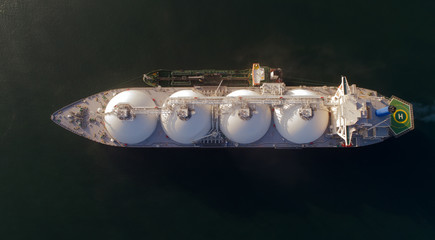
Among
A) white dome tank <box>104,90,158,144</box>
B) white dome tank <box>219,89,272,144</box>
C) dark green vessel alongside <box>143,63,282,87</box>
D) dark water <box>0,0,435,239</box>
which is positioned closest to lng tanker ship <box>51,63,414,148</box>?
white dome tank <box>219,89,272,144</box>

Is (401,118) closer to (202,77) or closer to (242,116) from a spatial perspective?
(242,116)

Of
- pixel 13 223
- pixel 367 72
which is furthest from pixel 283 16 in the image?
pixel 13 223

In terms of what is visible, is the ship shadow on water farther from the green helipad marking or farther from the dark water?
the green helipad marking

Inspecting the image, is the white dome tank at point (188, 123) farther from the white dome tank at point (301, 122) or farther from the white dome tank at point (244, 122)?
the white dome tank at point (301, 122)

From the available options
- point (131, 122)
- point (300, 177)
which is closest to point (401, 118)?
point (300, 177)

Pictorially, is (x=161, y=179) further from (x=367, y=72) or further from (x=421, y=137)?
(x=421, y=137)
